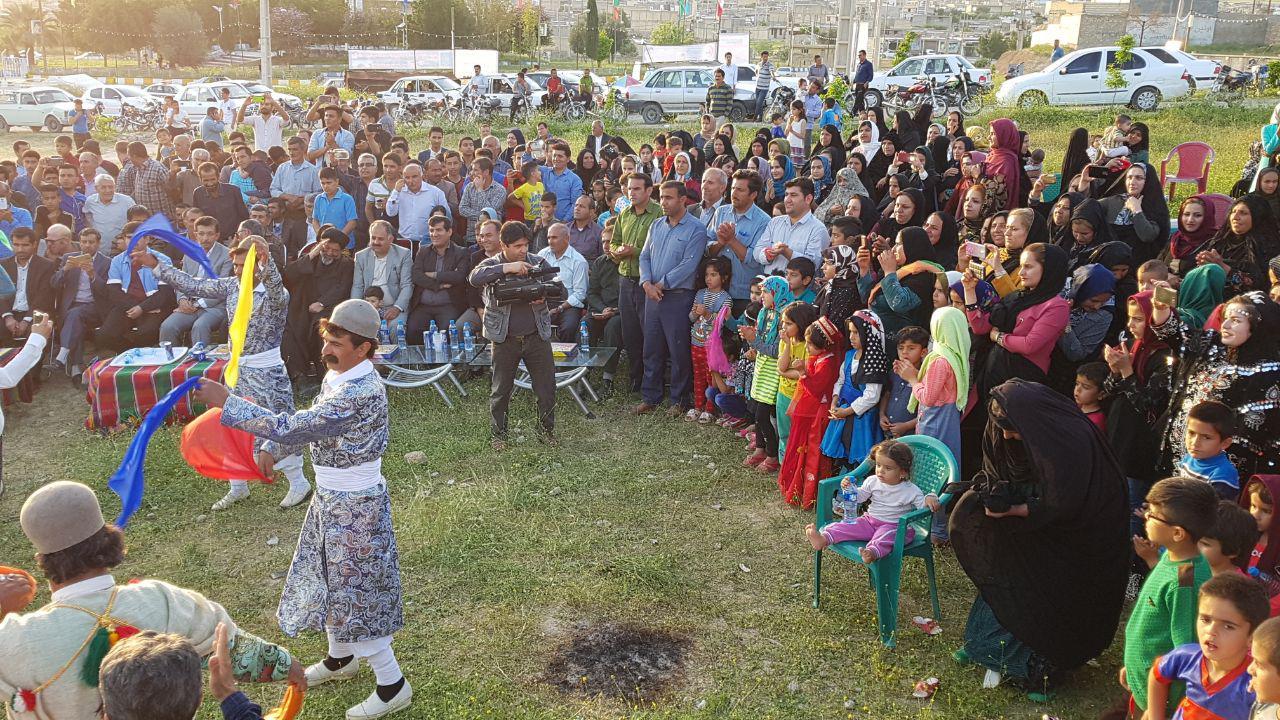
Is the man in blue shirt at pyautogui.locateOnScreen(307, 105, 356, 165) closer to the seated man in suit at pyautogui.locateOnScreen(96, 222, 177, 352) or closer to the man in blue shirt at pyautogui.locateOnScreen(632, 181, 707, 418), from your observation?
the seated man in suit at pyautogui.locateOnScreen(96, 222, 177, 352)

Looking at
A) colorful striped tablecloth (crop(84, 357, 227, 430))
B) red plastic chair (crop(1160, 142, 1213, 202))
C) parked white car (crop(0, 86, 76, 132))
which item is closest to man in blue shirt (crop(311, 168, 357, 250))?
colorful striped tablecloth (crop(84, 357, 227, 430))

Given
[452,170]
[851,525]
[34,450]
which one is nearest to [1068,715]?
[851,525]

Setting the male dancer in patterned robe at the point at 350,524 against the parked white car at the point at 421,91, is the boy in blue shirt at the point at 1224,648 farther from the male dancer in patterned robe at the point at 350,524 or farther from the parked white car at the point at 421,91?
the parked white car at the point at 421,91

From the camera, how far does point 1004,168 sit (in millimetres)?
9102

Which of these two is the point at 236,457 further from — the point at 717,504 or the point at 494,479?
the point at 717,504

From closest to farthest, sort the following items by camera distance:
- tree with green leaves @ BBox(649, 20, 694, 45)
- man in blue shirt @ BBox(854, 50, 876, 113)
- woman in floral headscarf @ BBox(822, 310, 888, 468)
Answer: woman in floral headscarf @ BBox(822, 310, 888, 468)
man in blue shirt @ BBox(854, 50, 876, 113)
tree with green leaves @ BBox(649, 20, 694, 45)

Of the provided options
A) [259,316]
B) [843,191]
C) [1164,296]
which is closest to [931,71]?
[843,191]

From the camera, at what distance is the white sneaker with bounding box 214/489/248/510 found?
6574mm

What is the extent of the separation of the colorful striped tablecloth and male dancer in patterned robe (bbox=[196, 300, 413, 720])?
4.26 metres

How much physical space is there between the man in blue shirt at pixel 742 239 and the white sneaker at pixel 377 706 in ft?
14.9

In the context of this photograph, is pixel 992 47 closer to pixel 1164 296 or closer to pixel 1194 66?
pixel 1194 66

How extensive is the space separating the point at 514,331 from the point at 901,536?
361 cm

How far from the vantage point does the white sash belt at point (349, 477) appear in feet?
13.6

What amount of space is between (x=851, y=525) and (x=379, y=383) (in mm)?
2515
